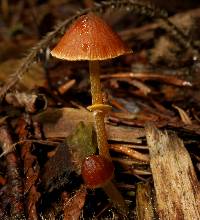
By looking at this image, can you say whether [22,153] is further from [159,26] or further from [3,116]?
[159,26]

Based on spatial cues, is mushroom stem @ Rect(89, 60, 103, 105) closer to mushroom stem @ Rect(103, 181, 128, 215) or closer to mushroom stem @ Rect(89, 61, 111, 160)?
mushroom stem @ Rect(89, 61, 111, 160)

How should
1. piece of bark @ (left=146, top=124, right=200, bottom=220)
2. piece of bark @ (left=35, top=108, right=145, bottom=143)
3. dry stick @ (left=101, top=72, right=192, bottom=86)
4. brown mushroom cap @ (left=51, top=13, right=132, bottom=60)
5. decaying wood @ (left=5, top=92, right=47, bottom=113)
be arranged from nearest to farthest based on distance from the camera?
brown mushroom cap @ (left=51, top=13, right=132, bottom=60), piece of bark @ (left=146, top=124, right=200, bottom=220), piece of bark @ (left=35, top=108, right=145, bottom=143), decaying wood @ (left=5, top=92, right=47, bottom=113), dry stick @ (left=101, top=72, right=192, bottom=86)

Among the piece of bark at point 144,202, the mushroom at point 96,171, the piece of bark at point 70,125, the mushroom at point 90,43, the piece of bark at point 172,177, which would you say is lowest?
the piece of bark at point 144,202

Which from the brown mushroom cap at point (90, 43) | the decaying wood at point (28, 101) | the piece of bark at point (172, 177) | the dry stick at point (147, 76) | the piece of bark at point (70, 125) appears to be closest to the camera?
the brown mushroom cap at point (90, 43)

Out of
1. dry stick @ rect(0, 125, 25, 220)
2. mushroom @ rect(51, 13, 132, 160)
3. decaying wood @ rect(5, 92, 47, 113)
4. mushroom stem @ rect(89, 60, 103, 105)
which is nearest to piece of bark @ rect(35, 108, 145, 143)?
decaying wood @ rect(5, 92, 47, 113)

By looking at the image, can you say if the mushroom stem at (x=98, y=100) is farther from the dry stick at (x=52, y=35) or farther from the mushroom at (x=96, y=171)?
the dry stick at (x=52, y=35)

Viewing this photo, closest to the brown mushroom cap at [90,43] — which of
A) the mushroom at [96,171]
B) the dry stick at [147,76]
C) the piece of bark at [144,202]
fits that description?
the mushroom at [96,171]

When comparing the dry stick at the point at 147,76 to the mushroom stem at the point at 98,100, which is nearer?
the mushroom stem at the point at 98,100

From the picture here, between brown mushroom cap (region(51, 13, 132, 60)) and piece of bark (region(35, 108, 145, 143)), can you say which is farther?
piece of bark (region(35, 108, 145, 143))
